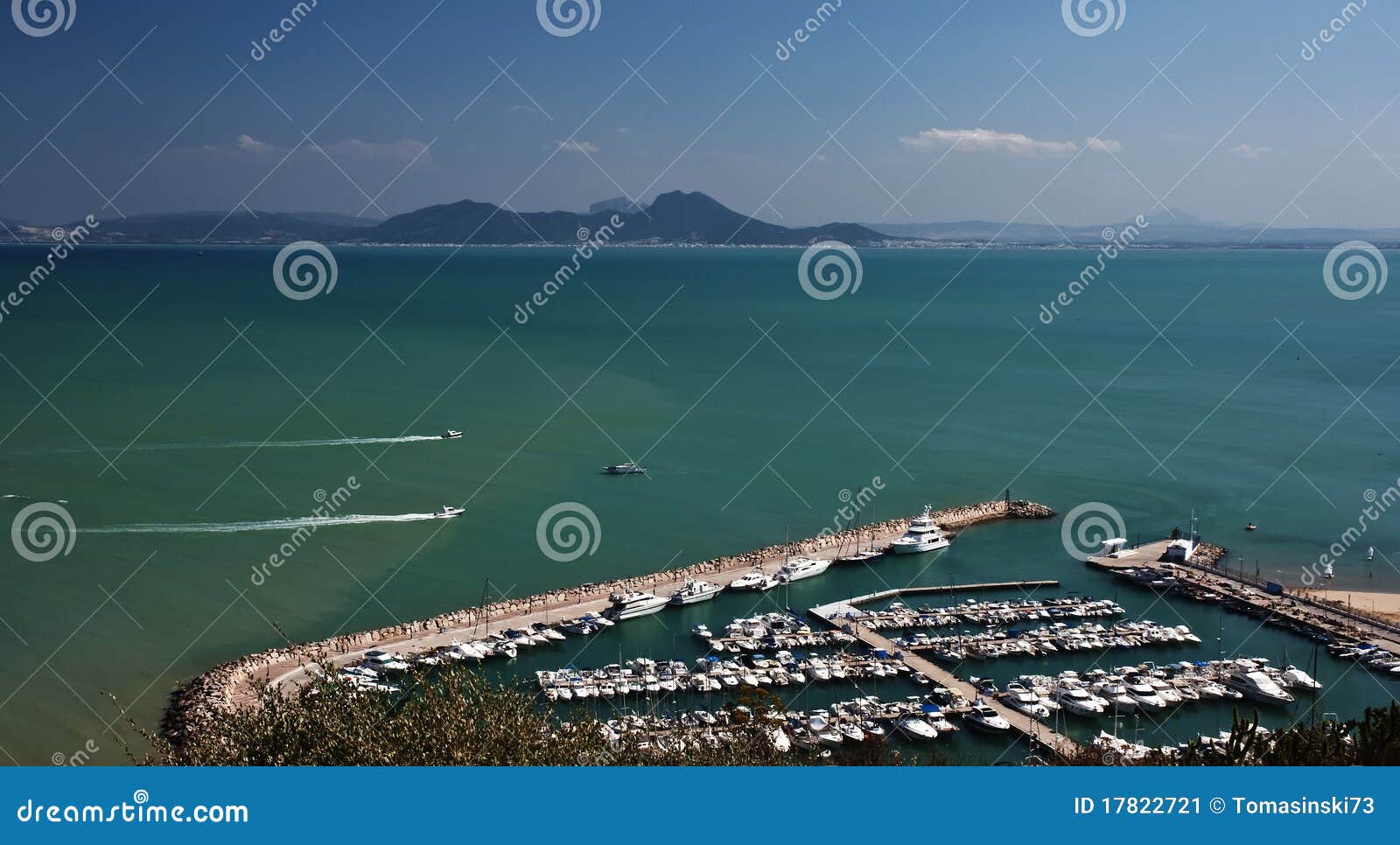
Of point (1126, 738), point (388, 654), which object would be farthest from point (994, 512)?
point (388, 654)

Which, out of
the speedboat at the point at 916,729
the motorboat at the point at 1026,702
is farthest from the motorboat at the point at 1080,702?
the speedboat at the point at 916,729

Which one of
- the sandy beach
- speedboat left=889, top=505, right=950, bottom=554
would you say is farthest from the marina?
speedboat left=889, top=505, right=950, bottom=554

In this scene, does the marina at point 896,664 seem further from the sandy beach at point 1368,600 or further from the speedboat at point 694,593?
the sandy beach at point 1368,600

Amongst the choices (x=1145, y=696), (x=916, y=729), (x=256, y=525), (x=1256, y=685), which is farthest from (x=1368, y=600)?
(x=256, y=525)

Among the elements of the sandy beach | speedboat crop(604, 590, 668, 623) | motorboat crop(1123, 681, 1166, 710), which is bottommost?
motorboat crop(1123, 681, 1166, 710)

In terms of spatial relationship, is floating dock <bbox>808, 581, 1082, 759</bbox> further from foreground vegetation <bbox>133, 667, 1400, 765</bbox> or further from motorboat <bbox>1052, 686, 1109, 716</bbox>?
foreground vegetation <bbox>133, 667, 1400, 765</bbox>
